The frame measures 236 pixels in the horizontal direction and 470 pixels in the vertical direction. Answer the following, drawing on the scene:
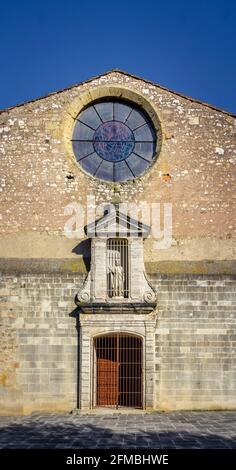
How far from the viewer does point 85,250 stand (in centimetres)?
1364

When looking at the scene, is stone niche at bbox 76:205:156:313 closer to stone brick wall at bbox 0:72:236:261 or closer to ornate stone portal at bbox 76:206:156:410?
ornate stone portal at bbox 76:206:156:410

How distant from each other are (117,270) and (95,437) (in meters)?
4.69

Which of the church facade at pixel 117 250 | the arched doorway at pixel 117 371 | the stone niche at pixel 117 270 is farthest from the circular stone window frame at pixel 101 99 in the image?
the arched doorway at pixel 117 371

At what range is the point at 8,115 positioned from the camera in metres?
14.6

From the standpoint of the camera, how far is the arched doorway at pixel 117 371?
12523 mm

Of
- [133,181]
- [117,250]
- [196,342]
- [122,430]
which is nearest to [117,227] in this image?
[117,250]

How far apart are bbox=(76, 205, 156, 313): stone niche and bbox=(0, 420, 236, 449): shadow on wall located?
2723mm

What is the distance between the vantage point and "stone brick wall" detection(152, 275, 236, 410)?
1220 cm

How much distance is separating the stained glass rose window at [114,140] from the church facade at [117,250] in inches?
1.2

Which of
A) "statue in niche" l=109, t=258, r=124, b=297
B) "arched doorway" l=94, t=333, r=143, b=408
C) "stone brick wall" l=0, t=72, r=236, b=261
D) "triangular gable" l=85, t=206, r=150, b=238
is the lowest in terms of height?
"arched doorway" l=94, t=333, r=143, b=408

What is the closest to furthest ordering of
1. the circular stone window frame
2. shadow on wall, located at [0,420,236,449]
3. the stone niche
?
shadow on wall, located at [0,420,236,449]
the stone niche
the circular stone window frame

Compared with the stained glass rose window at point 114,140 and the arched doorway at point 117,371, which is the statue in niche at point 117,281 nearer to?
the arched doorway at point 117,371

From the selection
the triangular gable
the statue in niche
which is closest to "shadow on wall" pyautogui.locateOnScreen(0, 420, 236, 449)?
the statue in niche
